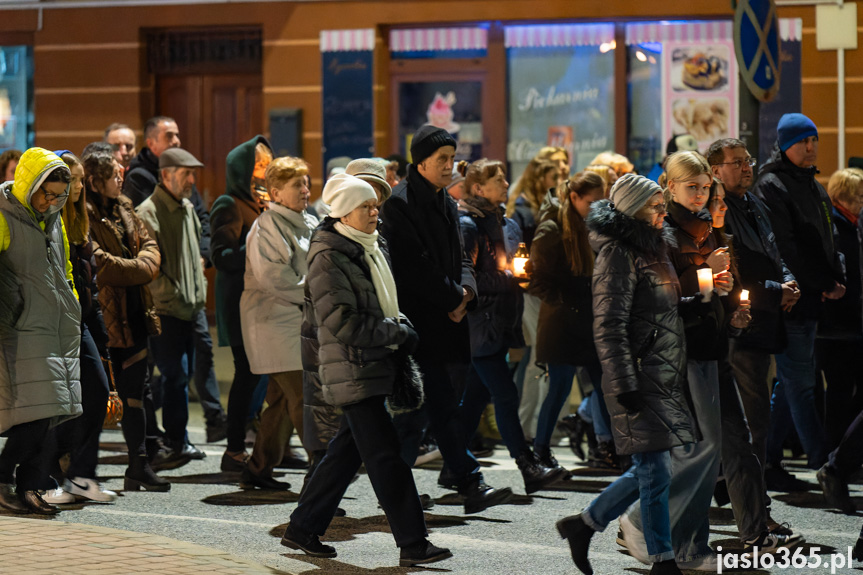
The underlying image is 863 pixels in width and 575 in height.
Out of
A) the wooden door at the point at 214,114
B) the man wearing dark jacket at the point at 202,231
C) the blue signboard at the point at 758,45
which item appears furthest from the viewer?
the wooden door at the point at 214,114

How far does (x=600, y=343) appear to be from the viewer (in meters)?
6.27

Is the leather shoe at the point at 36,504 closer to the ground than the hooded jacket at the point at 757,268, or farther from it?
closer to the ground

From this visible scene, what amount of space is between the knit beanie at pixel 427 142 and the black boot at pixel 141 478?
269 centimetres

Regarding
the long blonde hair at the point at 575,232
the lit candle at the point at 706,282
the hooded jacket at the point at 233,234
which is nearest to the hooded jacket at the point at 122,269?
the hooded jacket at the point at 233,234

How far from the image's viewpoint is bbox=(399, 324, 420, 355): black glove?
22.1 feet

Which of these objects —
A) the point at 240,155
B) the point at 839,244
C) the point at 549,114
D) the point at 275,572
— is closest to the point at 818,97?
the point at 549,114

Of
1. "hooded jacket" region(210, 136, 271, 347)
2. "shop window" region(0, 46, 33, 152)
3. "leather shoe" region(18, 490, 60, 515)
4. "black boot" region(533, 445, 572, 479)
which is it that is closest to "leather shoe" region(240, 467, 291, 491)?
"hooded jacket" region(210, 136, 271, 347)

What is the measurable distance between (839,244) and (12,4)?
1032cm

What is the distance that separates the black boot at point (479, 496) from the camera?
7.92m

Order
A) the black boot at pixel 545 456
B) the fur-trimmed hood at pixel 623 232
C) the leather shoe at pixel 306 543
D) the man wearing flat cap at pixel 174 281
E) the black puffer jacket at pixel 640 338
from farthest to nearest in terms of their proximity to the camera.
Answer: the man wearing flat cap at pixel 174 281 < the black boot at pixel 545 456 < the leather shoe at pixel 306 543 < the fur-trimmed hood at pixel 623 232 < the black puffer jacket at pixel 640 338

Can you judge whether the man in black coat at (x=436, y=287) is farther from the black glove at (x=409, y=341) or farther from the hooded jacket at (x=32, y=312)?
the hooded jacket at (x=32, y=312)

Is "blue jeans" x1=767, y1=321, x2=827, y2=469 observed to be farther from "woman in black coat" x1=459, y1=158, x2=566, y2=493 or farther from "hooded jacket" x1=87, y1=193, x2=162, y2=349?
"hooded jacket" x1=87, y1=193, x2=162, y2=349

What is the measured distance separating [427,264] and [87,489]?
8.36 ft

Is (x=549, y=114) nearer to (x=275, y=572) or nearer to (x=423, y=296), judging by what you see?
(x=423, y=296)
